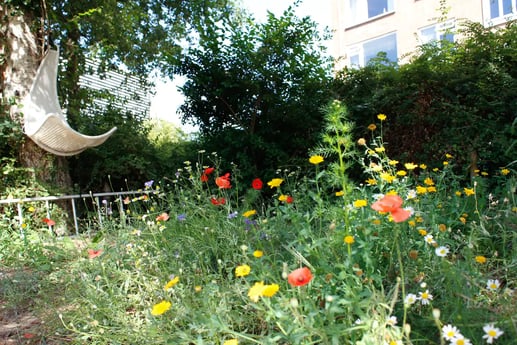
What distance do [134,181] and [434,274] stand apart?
191 inches

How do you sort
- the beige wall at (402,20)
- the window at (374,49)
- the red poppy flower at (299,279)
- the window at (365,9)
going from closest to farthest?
the red poppy flower at (299,279) < the beige wall at (402,20) < the window at (374,49) < the window at (365,9)

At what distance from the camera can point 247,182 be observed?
14.8ft

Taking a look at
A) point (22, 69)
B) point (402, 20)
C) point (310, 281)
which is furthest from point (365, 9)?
point (310, 281)

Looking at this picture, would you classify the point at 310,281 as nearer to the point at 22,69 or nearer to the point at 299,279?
the point at 299,279

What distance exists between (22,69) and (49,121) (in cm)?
102

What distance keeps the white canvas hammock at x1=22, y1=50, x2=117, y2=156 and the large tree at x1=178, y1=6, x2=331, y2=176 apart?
134cm

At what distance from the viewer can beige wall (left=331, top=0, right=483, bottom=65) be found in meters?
10.8

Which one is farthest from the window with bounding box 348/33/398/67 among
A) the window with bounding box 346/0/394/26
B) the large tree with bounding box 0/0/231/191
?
the large tree with bounding box 0/0/231/191

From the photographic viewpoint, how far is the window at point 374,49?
41.1 feet

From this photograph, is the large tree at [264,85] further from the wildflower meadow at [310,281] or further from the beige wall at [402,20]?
the beige wall at [402,20]

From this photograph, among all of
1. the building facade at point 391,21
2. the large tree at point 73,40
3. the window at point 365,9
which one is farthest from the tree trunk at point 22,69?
the window at point 365,9

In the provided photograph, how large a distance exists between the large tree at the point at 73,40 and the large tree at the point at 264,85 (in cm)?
44

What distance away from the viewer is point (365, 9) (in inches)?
514

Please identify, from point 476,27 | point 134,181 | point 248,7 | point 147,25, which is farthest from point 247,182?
point 248,7
